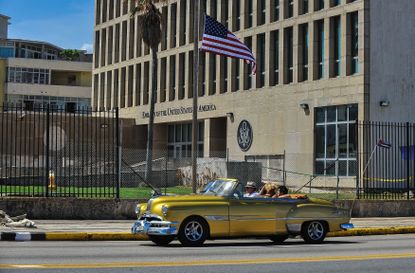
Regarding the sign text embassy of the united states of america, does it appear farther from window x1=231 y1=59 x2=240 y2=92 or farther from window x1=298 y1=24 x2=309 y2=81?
window x1=298 y1=24 x2=309 y2=81

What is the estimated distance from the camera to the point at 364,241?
60.8 ft

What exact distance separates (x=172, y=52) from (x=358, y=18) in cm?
2025

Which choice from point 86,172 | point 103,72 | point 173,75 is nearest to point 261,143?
point 173,75

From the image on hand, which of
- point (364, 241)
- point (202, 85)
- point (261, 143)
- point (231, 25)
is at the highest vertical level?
point (231, 25)

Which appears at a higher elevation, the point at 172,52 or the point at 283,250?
the point at 172,52

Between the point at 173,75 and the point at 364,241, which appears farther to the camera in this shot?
the point at 173,75

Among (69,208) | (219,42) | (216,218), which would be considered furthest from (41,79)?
(216,218)

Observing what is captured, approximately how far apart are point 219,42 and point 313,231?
37.5 feet

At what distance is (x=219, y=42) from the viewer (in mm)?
27078

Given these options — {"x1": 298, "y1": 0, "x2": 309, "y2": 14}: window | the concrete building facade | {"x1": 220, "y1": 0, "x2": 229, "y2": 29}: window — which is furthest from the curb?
the concrete building facade

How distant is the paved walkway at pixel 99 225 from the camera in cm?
1915

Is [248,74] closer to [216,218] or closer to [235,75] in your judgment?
[235,75]

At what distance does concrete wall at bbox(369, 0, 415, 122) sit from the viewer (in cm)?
4034

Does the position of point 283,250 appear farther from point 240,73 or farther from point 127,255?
point 240,73
